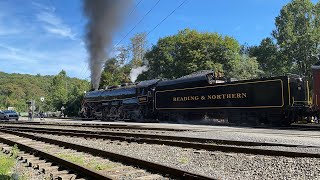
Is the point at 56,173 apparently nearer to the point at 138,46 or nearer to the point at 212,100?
the point at 212,100

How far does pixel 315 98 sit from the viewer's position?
21109 millimetres

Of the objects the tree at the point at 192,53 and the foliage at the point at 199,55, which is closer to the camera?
the foliage at the point at 199,55

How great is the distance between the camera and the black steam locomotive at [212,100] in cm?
1934

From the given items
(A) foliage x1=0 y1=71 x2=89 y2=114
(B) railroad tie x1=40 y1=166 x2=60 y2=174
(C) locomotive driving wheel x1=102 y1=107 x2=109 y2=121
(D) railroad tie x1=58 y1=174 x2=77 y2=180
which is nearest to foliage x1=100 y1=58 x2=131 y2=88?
(C) locomotive driving wheel x1=102 y1=107 x2=109 y2=121

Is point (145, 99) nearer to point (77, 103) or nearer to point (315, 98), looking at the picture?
point (315, 98)

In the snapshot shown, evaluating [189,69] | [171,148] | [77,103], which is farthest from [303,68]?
[171,148]

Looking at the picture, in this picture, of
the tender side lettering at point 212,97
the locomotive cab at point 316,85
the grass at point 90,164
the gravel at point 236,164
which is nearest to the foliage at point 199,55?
the tender side lettering at point 212,97

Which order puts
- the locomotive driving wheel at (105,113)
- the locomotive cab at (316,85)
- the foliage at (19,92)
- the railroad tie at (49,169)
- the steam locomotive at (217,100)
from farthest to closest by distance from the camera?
the foliage at (19,92)
the locomotive driving wheel at (105,113)
the locomotive cab at (316,85)
the steam locomotive at (217,100)
the railroad tie at (49,169)

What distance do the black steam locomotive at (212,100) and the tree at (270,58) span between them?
25.8 m

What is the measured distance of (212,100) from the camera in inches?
917

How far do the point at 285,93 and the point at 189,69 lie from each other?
91.3 ft

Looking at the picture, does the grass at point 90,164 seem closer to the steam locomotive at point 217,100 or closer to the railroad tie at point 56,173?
the railroad tie at point 56,173

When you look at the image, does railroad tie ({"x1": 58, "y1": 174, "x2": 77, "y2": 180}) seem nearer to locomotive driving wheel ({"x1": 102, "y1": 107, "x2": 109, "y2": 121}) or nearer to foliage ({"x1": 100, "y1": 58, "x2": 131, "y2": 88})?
locomotive driving wheel ({"x1": 102, "y1": 107, "x2": 109, "y2": 121})

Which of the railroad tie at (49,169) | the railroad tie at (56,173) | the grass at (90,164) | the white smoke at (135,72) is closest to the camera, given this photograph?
the railroad tie at (56,173)
